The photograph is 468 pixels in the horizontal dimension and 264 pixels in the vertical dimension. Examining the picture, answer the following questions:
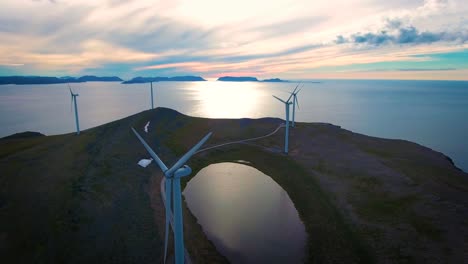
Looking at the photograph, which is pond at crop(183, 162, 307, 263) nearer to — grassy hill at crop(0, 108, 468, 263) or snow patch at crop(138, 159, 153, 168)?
grassy hill at crop(0, 108, 468, 263)

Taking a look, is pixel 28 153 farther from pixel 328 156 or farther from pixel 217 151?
pixel 328 156

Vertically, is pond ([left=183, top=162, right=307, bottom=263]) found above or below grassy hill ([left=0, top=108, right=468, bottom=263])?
below

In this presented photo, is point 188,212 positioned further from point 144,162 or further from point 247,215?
point 144,162

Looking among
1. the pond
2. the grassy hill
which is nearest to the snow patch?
the grassy hill

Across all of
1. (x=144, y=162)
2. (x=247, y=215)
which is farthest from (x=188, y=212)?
(x=144, y=162)

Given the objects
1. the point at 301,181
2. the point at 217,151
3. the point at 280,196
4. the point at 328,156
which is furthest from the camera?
the point at 217,151

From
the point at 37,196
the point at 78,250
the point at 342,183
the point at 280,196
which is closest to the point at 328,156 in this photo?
the point at 342,183
